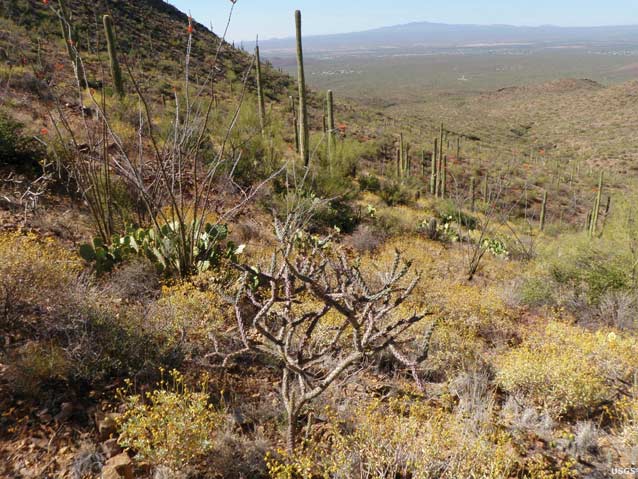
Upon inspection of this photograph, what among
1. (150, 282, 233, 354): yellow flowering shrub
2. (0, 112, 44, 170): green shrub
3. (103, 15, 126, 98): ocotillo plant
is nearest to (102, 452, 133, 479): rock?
(150, 282, 233, 354): yellow flowering shrub

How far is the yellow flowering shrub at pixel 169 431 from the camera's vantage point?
2881 millimetres

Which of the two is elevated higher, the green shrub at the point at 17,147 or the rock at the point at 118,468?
the green shrub at the point at 17,147

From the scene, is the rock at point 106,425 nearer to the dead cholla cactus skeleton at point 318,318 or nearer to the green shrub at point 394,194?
the dead cholla cactus skeleton at point 318,318

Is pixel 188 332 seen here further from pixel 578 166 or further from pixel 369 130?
pixel 578 166

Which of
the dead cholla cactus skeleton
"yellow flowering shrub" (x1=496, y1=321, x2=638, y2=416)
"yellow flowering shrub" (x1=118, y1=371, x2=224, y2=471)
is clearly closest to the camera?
the dead cholla cactus skeleton

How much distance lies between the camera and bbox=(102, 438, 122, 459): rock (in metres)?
2.96

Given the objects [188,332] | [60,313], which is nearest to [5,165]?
[60,313]

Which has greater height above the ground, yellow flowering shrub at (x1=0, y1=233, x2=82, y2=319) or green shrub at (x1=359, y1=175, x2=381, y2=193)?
yellow flowering shrub at (x1=0, y1=233, x2=82, y2=319)

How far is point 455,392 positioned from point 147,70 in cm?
2367

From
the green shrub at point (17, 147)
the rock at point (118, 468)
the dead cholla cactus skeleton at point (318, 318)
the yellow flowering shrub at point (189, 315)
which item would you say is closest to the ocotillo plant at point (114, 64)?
the green shrub at point (17, 147)

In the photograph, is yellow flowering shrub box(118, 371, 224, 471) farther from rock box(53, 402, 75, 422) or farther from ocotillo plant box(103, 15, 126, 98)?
ocotillo plant box(103, 15, 126, 98)

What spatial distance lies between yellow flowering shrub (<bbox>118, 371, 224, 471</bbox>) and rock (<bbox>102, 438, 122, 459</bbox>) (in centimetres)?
6

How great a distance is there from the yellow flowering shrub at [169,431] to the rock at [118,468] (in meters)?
0.07

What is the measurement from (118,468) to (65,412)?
0.73 meters
